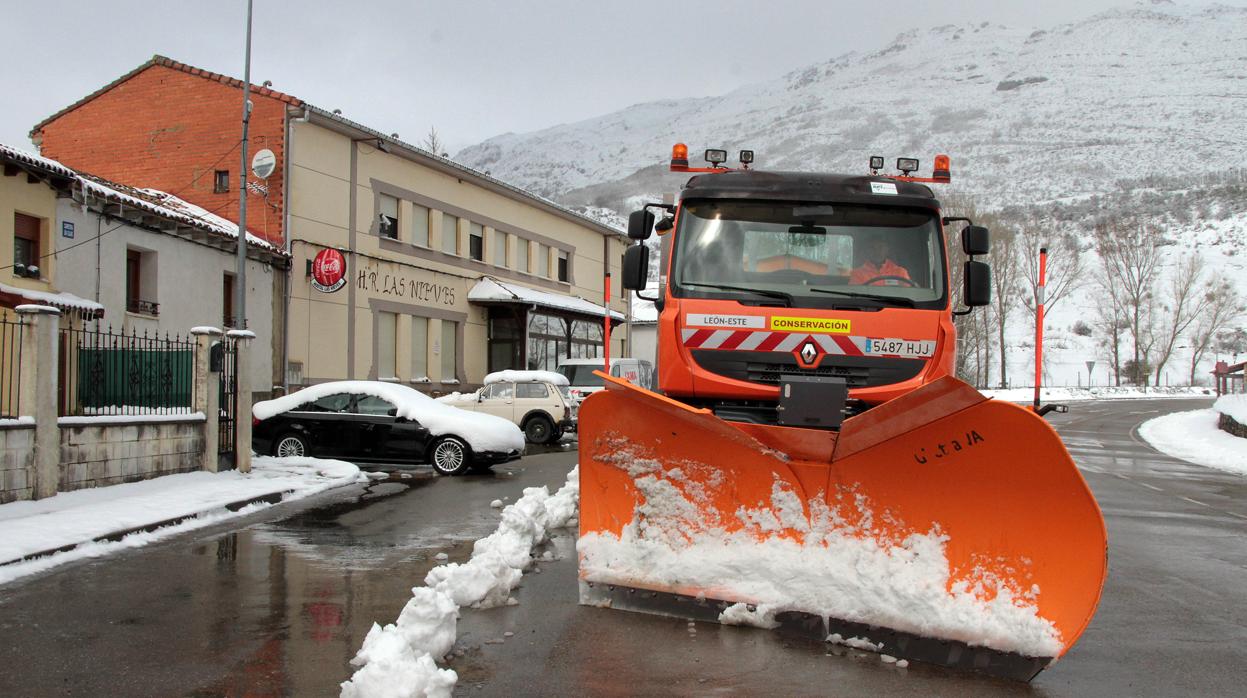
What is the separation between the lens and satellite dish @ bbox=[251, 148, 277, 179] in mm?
22633

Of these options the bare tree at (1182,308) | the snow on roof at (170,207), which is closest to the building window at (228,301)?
the snow on roof at (170,207)

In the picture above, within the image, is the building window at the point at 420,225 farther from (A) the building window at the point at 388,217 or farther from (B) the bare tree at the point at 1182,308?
(B) the bare tree at the point at 1182,308

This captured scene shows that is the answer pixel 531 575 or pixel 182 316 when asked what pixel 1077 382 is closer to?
pixel 182 316

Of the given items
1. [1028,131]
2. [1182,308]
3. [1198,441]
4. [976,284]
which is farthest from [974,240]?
[1028,131]

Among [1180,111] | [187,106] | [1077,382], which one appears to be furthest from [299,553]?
[1180,111]

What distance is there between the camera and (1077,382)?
67.9m

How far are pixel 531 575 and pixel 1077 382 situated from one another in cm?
6890

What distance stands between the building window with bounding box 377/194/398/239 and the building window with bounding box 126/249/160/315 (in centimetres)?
859

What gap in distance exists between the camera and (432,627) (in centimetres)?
496

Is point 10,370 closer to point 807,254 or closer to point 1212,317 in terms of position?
point 807,254

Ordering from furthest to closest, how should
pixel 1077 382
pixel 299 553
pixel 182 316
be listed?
1. pixel 1077 382
2. pixel 182 316
3. pixel 299 553

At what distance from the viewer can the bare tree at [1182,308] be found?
65.9m

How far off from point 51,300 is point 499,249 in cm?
1941

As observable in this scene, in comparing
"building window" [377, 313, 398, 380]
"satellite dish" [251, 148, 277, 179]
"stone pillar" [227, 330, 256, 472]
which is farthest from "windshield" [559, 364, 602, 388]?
"stone pillar" [227, 330, 256, 472]
